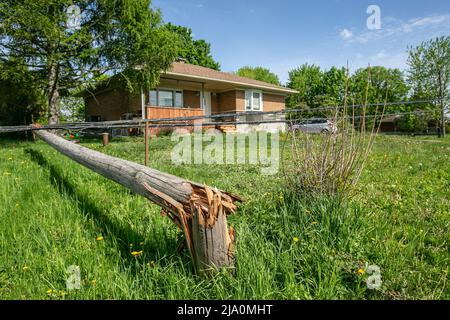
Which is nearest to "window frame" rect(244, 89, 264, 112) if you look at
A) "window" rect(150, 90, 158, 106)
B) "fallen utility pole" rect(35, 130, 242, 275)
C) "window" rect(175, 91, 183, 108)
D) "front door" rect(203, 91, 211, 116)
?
"front door" rect(203, 91, 211, 116)

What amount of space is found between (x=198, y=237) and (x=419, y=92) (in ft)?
100

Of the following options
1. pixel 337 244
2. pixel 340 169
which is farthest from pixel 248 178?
pixel 337 244

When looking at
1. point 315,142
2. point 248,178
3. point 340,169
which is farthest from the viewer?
point 248,178

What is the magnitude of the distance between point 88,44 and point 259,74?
2010 inches

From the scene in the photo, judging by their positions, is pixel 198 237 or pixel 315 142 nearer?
pixel 198 237

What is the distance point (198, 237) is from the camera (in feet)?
6.00

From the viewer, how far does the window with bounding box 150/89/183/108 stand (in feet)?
60.8

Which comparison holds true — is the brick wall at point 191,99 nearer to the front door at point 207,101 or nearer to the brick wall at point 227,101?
the front door at point 207,101

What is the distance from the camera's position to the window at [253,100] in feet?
74.1

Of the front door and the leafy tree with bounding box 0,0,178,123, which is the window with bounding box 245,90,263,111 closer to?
the front door

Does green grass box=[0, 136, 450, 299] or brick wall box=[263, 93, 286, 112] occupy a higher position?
brick wall box=[263, 93, 286, 112]

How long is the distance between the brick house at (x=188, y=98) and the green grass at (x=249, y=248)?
13.5 metres

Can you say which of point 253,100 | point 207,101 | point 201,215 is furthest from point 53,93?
point 201,215

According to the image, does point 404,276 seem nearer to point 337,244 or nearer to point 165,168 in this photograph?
point 337,244
